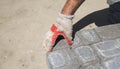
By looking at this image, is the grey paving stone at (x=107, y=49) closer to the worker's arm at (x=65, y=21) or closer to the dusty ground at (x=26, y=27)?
the worker's arm at (x=65, y=21)

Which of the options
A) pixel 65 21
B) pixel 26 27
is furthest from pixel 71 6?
pixel 26 27

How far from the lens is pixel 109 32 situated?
105 inches

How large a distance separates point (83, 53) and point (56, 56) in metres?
0.29

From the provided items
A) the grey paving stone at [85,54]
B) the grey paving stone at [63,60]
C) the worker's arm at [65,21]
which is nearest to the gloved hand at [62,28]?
the worker's arm at [65,21]

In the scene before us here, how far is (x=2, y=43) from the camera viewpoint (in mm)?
3338

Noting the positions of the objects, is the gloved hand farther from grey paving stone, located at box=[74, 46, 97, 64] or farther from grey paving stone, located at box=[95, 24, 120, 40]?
grey paving stone, located at box=[95, 24, 120, 40]

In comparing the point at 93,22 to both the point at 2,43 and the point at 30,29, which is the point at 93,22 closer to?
the point at 30,29

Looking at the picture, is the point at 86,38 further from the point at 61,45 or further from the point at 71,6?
the point at 71,6

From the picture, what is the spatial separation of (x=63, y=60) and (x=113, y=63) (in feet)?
1.68

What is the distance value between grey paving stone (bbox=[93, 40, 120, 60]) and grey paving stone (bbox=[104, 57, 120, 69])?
0.18 ft

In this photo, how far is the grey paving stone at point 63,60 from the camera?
2.38 m

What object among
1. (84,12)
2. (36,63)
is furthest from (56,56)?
(84,12)

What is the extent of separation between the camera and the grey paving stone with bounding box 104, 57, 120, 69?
233cm

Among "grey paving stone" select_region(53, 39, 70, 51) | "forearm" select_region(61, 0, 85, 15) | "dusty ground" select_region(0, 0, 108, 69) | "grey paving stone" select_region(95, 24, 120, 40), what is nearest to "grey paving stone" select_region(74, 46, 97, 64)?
"grey paving stone" select_region(53, 39, 70, 51)
